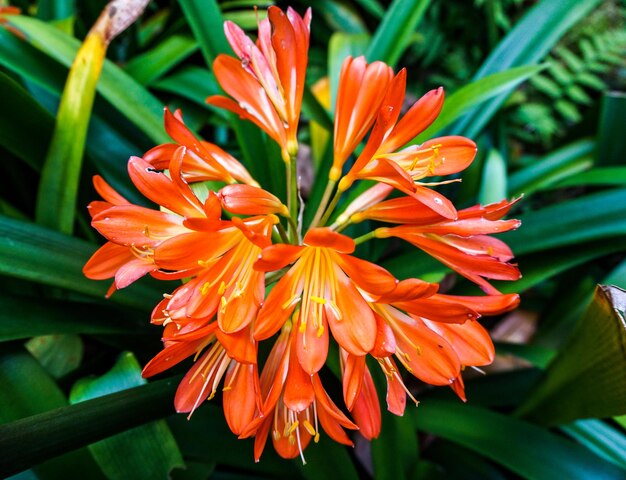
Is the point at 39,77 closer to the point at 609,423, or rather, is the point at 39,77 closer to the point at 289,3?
the point at 289,3

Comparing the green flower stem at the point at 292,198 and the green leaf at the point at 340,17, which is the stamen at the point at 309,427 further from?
the green leaf at the point at 340,17

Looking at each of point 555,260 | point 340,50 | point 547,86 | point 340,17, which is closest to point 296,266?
point 555,260

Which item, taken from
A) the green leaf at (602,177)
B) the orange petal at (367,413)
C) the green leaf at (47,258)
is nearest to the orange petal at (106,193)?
the green leaf at (47,258)

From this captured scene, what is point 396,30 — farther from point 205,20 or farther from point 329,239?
point 329,239

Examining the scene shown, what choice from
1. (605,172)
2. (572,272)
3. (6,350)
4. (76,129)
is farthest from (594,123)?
(6,350)

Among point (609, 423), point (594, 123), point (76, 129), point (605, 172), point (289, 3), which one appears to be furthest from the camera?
point (289, 3)

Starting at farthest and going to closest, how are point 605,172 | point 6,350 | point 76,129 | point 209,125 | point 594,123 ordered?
point 209,125, point 594,123, point 605,172, point 76,129, point 6,350

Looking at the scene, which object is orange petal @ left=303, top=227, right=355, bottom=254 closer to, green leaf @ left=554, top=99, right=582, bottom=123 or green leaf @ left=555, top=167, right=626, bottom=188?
green leaf @ left=555, top=167, right=626, bottom=188
